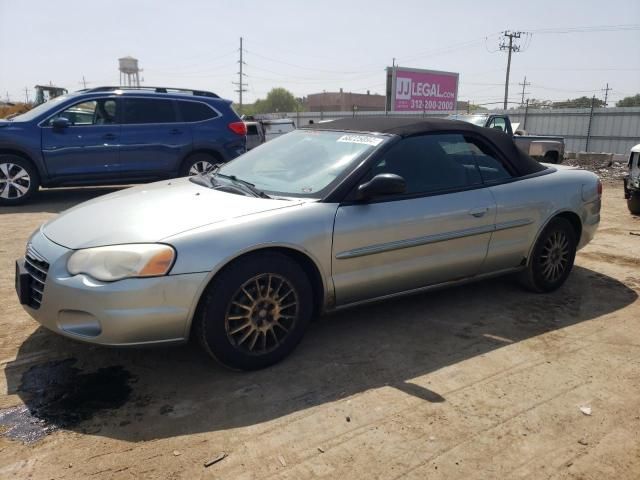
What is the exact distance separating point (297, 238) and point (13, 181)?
676 cm

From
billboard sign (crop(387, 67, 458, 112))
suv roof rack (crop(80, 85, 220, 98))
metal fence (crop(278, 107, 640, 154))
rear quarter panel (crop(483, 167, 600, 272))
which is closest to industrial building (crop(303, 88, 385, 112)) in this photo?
billboard sign (crop(387, 67, 458, 112))

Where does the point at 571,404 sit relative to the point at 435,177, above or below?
below

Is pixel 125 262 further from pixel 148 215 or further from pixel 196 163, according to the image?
pixel 196 163

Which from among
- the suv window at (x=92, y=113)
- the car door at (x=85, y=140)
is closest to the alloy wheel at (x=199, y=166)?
the car door at (x=85, y=140)

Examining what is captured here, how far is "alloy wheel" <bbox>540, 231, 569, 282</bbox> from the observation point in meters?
4.63

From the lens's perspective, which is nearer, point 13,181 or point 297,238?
point 297,238

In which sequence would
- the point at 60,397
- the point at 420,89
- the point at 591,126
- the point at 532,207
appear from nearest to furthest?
the point at 60,397 < the point at 532,207 < the point at 591,126 < the point at 420,89

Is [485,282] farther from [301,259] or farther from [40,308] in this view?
[40,308]

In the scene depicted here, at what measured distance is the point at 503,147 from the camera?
14.6 feet

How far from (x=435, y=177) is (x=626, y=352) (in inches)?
69.1

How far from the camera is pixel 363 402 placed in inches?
116

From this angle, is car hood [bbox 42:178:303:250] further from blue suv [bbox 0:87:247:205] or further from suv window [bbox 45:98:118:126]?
suv window [bbox 45:98:118:126]

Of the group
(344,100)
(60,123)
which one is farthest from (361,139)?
(344,100)

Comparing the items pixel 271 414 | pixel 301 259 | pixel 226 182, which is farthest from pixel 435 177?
pixel 271 414
